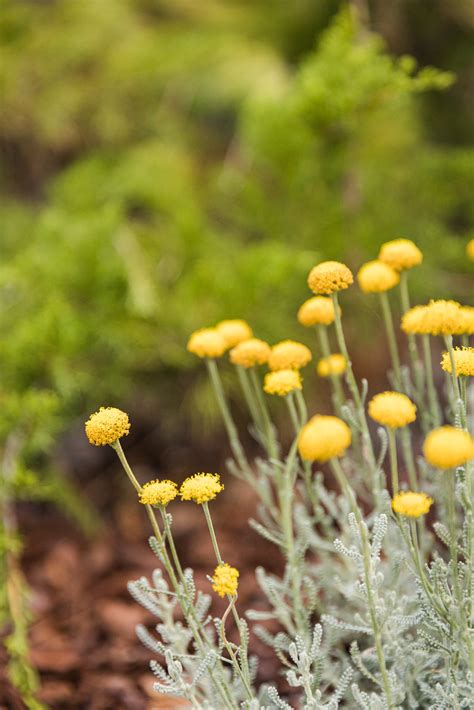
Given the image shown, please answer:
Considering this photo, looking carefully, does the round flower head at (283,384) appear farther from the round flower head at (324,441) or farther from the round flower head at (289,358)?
the round flower head at (324,441)

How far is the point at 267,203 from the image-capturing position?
77.8 inches

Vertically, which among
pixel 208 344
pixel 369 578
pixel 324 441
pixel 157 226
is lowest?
pixel 369 578

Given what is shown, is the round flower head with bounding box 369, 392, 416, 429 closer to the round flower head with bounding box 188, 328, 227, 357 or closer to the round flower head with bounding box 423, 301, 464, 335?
the round flower head with bounding box 423, 301, 464, 335

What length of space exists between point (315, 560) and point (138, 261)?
0.94 meters

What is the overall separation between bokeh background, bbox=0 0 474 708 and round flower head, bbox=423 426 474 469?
2.29ft

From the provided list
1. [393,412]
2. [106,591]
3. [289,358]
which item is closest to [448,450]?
[393,412]

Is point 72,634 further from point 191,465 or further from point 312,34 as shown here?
point 312,34

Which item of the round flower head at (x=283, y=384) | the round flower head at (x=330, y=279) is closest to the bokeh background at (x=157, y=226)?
the round flower head at (x=283, y=384)

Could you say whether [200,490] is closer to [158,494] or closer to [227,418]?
[158,494]

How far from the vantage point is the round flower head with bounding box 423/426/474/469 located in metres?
0.58

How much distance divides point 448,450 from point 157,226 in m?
1.78

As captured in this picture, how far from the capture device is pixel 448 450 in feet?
1.91

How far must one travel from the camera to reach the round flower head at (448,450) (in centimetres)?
58

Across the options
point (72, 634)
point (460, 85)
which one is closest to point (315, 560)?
point (72, 634)
